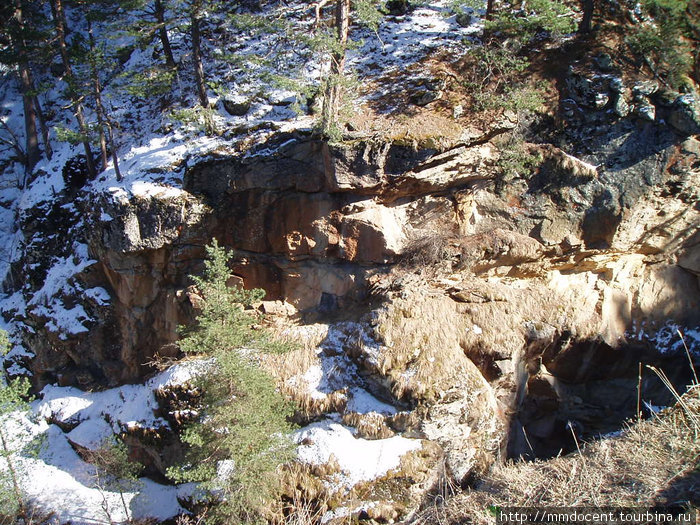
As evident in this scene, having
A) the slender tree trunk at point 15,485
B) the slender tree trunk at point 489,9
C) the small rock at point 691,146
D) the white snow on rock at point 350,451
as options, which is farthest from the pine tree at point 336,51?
the slender tree trunk at point 15,485

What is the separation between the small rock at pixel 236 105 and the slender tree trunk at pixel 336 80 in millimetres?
2765

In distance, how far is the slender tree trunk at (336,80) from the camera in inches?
387

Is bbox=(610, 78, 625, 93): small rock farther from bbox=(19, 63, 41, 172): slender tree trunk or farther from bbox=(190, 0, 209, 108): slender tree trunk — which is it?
bbox=(19, 63, 41, 172): slender tree trunk

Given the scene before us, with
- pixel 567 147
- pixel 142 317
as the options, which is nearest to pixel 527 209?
pixel 567 147

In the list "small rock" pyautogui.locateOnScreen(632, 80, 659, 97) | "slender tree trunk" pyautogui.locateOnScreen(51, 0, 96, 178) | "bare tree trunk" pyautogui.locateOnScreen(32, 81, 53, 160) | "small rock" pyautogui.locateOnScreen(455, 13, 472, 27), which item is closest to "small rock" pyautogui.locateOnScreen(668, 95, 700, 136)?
"small rock" pyautogui.locateOnScreen(632, 80, 659, 97)

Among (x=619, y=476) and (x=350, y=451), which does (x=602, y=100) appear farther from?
(x=350, y=451)

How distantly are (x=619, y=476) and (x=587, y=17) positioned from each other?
468 inches

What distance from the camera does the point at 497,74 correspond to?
37.3 ft

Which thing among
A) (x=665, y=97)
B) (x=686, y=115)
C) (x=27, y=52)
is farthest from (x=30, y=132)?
(x=686, y=115)

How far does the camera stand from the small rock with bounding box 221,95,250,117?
12070 mm

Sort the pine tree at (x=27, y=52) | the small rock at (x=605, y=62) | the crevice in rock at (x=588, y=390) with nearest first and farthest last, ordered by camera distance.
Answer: the crevice in rock at (x=588, y=390)
the small rock at (x=605, y=62)
the pine tree at (x=27, y=52)

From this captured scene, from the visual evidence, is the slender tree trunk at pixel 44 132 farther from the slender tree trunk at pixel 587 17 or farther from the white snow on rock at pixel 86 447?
the slender tree trunk at pixel 587 17

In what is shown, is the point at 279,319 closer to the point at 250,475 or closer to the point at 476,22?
the point at 250,475

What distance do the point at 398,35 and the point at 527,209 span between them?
6657 millimetres
